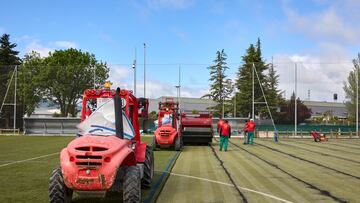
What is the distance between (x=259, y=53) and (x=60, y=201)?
7464 centimetres

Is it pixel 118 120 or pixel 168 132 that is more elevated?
pixel 118 120

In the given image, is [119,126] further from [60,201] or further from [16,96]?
[16,96]

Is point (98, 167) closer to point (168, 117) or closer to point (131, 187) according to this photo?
point (131, 187)

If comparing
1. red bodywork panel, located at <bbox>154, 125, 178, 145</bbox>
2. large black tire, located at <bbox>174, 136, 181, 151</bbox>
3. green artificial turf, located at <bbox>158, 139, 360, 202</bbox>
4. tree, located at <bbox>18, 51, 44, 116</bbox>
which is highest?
tree, located at <bbox>18, 51, 44, 116</bbox>

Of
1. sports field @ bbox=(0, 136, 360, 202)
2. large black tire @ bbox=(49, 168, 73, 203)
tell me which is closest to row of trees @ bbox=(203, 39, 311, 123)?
sports field @ bbox=(0, 136, 360, 202)

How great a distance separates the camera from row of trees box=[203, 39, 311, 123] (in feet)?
158

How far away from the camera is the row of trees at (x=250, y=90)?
48.1 m

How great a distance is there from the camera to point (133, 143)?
9.29 metres

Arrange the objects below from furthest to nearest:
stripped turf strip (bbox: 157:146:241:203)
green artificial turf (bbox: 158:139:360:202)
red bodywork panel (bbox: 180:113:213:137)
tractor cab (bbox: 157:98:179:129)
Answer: red bodywork panel (bbox: 180:113:213:137) → tractor cab (bbox: 157:98:179:129) → green artificial turf (bbox: 158:139:360:202) → stripped turf strip (bbox: 157:146:241:203)

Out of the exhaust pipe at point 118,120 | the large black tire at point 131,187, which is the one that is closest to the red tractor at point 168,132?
the exhaust pipe at point 118,120

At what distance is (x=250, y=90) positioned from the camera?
4906 centimetres

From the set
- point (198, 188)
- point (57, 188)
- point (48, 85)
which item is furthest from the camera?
point (48, 85)

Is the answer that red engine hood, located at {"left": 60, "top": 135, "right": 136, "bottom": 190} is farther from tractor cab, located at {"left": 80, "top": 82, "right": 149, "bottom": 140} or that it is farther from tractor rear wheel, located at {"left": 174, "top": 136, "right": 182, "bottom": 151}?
tractor rear wheel, located at {"left": 174, "top": 136, "right": 182, "bottom": 151}

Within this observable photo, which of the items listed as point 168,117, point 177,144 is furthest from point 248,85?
point 177,144
